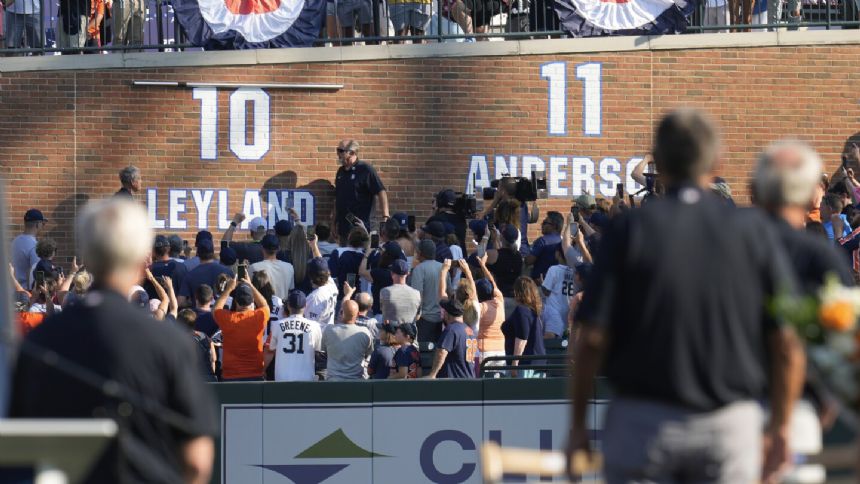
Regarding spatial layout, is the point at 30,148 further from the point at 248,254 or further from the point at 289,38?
the point at 248,254

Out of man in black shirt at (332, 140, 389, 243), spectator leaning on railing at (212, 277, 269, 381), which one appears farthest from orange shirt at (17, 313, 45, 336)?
man in black shirt at (332, 140, 389, 243)

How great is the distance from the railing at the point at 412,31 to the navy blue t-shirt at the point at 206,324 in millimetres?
7289

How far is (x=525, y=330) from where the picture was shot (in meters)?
13.4

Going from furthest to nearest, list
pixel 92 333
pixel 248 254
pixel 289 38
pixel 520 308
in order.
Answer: pixel 289 38
pixel 248 254
pixel 520 308
pixel 92 333

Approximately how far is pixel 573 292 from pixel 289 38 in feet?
22.0

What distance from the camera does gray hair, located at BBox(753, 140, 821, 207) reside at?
5066 mm

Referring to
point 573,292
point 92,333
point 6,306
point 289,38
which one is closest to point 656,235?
point 92,333

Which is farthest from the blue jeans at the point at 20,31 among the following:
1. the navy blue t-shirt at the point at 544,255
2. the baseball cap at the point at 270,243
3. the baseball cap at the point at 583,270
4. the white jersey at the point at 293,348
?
the baseball cap at the point at 583,270

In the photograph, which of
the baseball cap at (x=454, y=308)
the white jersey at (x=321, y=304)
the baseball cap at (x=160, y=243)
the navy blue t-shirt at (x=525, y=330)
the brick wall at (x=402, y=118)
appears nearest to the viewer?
the baseball cap at (x=454, y=308)

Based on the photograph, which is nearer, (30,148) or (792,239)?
(792,239)

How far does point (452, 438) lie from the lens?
1226 cm

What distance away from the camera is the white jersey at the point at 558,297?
47.6ft

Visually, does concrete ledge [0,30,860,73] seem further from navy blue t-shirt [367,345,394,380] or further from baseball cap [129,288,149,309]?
navy blue t-shirt [367,345,394,380]

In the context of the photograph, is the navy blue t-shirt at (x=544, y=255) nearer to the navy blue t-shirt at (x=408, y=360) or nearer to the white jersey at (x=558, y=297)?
the white jersey at (x=558, y=297)
